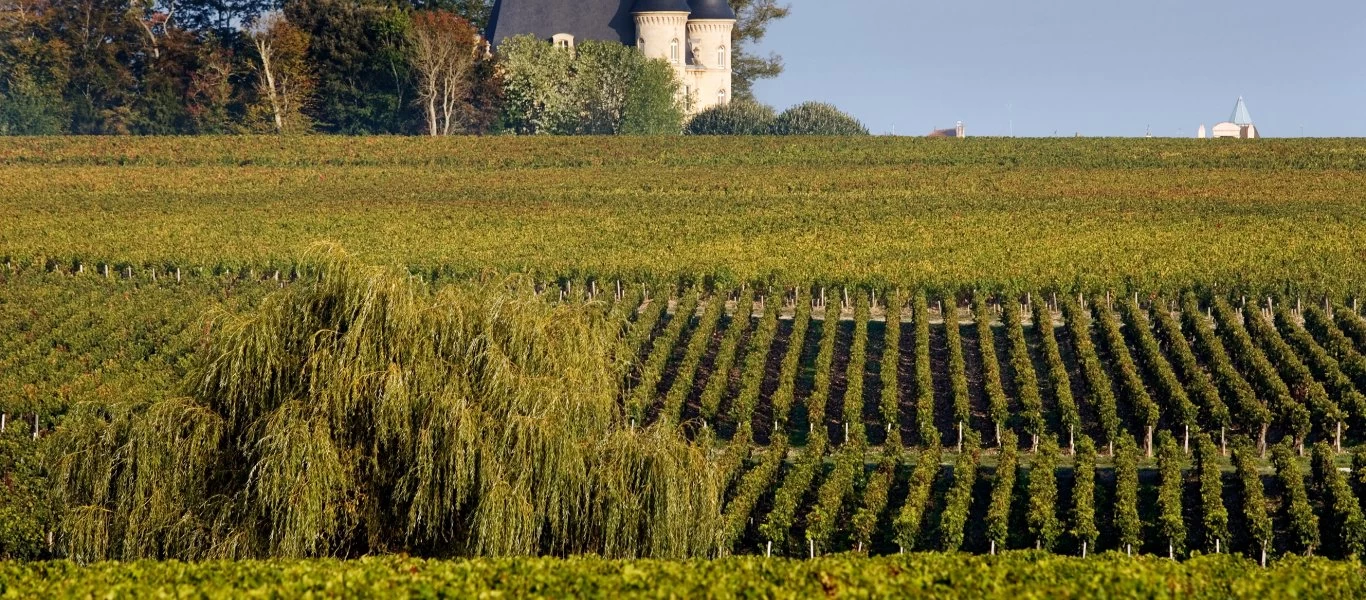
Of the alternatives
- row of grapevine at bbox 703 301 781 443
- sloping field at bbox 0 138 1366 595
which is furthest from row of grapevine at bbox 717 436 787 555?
row of grapevine at bbox 703 301 781 443

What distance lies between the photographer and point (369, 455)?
22.8 m

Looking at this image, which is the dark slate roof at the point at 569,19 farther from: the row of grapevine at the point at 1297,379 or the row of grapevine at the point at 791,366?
the row of grapevine at the point at 1297,379

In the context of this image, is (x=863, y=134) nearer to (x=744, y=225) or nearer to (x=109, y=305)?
(x=744, y=225)

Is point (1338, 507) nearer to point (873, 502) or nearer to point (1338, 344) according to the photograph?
point (873, 502)

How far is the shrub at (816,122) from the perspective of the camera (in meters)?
112

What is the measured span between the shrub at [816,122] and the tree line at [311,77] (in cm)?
689

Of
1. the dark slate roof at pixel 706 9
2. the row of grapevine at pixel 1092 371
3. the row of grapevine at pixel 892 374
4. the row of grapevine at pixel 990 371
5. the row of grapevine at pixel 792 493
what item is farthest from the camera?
the dark slate roof at pixel 706 9

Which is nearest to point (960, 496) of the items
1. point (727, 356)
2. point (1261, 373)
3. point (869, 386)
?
point (869, 386)

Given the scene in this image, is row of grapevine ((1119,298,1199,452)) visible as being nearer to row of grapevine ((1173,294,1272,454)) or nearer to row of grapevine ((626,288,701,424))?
row of grapevine ((1173,294,1272,454))

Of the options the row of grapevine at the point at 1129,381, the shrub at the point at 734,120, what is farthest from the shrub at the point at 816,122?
the row of grapevine at the point at 1129,381

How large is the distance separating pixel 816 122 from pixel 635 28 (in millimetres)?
14019

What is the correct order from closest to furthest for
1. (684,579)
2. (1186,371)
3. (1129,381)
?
1. (684,579)
2. (1129,381)
3. (1186,371)

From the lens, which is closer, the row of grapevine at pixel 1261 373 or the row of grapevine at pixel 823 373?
the row of grapevine at pixel 1261 373

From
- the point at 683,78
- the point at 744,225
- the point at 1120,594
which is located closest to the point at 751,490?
the point at 1120,594
